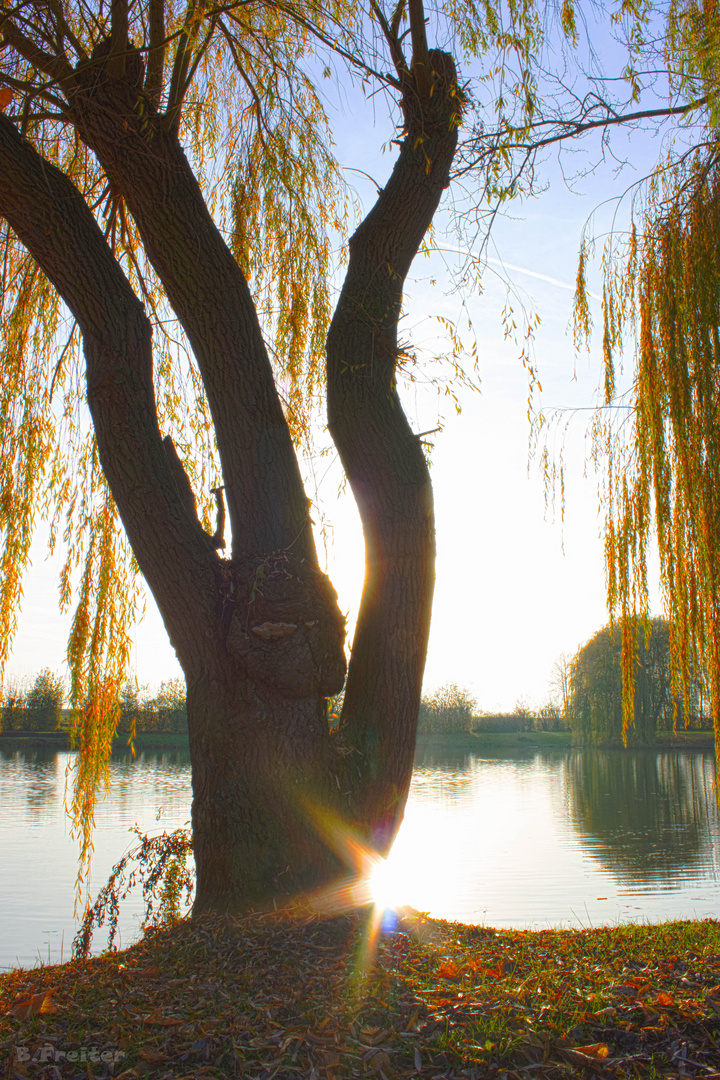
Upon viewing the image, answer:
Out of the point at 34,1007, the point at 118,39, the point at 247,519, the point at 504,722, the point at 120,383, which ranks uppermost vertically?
the point at 118,39

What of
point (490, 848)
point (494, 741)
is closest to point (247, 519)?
point (490, 848)

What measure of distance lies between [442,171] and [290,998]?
324 centimetres

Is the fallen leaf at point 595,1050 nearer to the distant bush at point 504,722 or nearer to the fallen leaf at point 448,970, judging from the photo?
the fallen leaf at point 448,970

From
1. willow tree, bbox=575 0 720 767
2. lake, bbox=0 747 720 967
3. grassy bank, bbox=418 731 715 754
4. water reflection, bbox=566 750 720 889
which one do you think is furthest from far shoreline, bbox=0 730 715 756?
willow tree, bbox=575 0 720 767

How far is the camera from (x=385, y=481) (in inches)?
114

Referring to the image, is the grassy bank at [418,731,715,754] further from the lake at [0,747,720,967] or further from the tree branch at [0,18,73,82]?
the tree branch at [0,18,73,82]

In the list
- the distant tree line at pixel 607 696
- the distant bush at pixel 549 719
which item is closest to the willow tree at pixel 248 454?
the distant tree line at pixel 607 696

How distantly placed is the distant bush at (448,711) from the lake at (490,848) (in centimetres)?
1277

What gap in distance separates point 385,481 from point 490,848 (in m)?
8.92

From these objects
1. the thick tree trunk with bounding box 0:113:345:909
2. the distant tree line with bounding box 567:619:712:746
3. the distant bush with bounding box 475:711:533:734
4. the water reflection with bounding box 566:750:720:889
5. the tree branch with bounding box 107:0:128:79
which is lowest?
the distant bush with bounding box 475:711:533:734

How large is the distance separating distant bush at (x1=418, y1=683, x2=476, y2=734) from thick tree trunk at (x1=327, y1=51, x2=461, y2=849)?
97.5 feet

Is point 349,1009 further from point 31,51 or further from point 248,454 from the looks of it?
point 31,51

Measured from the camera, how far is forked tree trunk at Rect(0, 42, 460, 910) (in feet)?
8.63

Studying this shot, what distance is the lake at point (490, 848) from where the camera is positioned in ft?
22.1
